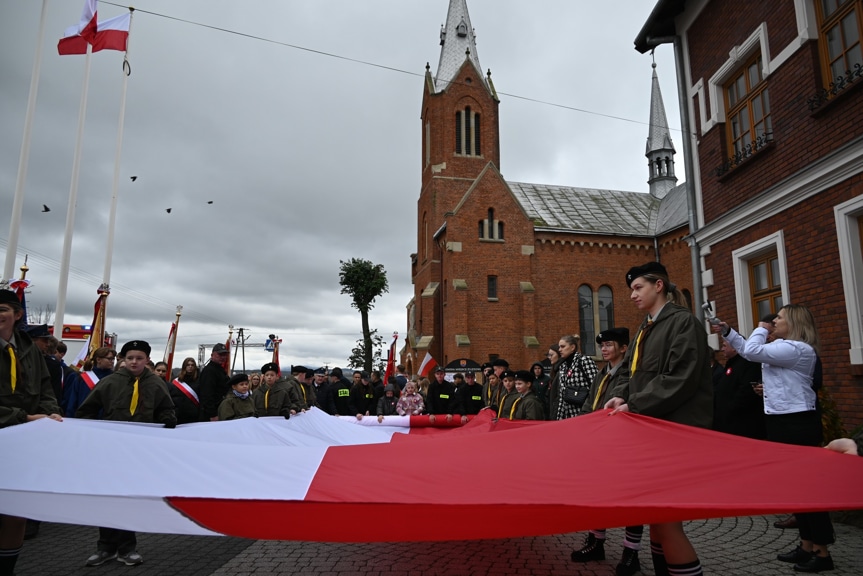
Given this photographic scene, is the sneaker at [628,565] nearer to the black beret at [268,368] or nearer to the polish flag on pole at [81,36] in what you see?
the black beret at [268,368]

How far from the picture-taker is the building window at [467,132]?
34.9 metres

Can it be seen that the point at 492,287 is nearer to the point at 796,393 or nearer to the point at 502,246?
the point at 502,246

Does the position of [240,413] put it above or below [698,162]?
below

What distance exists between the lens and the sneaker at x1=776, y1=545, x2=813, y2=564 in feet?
15.1

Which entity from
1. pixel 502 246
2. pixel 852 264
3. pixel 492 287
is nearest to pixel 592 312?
pixel 492 287

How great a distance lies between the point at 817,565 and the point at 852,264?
14.9ft

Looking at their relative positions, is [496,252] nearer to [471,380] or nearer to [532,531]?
[471,380]

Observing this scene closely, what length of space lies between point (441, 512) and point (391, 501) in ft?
0.84

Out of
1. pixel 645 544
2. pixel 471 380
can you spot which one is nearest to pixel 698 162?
pixel 471 380

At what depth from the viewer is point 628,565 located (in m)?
4.43

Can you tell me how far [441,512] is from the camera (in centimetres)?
275

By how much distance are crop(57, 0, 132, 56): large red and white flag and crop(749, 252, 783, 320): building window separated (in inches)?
670

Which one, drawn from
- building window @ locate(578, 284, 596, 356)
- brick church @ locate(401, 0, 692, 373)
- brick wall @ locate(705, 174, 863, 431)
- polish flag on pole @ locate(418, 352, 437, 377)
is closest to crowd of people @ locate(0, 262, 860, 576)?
brick wall @ locate(705, 174, 863, 431)

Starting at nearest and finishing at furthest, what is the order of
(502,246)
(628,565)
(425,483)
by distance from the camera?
(425,483) → (628,565) → (502,246)
